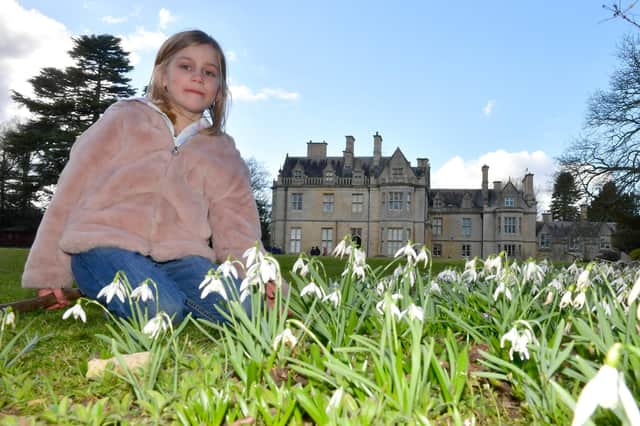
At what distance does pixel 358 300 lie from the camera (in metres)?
3.24

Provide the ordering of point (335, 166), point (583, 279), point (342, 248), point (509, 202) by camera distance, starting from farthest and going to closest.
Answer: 1. point (509, 202)
2. point (335, 166)
3. point (342, 248)
4. point (583, 279)

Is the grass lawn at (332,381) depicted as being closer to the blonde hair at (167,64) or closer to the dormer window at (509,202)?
the blonde hair at (167,64)

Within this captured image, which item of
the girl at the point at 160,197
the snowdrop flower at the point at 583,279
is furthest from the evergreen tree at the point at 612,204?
the snowdrop flower at the point at 583,279

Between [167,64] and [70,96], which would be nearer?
[167,64]

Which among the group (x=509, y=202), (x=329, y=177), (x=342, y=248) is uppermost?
(x=329, y=177)

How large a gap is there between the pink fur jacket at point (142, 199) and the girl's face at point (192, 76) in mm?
204

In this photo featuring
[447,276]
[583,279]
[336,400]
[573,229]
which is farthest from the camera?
[573,229]

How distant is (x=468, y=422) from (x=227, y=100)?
9.86 ft

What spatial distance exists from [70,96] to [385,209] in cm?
2303

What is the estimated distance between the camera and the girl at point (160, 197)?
3.33m

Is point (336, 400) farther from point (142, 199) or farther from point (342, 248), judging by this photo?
point (142, 199)

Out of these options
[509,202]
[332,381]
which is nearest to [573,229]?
[509,202]

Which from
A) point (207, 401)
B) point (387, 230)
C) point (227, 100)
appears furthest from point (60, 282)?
point (387, 230)

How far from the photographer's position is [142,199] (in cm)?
353
